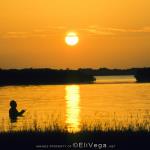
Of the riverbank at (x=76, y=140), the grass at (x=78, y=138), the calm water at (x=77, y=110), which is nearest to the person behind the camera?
the riverbank at (x=76, y=140)

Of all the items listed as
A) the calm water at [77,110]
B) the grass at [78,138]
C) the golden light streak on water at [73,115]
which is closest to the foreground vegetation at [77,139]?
the grass at [78,138]

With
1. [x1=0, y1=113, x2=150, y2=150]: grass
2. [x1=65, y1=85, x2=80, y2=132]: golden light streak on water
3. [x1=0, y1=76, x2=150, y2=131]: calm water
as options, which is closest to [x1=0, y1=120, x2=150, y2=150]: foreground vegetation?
[x1=0, y1=113, x2=150, y2=150]: grass

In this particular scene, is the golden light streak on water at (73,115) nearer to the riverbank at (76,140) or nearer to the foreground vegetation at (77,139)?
the foreground vegetation at (77,139)

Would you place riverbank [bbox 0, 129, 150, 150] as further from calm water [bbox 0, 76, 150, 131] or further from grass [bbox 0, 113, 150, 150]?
calm water [bbox 0, 76, 150, 131]

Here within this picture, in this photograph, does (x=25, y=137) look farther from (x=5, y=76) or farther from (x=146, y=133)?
(x=5, y=76)

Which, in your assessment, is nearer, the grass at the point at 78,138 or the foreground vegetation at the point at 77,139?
the foreground vegetation at the point at 77,139

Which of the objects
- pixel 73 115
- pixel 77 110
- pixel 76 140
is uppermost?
pixel 77 110

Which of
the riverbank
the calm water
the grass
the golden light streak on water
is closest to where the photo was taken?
the riverbank

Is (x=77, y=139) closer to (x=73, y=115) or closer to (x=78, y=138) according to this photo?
(x=78, y=138)

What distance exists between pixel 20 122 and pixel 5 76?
9252 centimetres

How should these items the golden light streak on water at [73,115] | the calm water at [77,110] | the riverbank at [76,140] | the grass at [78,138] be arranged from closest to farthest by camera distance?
the riverbank at [76,140]
the grass at [78,138]
the golden light streak on water at [73,115]
the calm water at [77,110]

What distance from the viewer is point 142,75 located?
121 m

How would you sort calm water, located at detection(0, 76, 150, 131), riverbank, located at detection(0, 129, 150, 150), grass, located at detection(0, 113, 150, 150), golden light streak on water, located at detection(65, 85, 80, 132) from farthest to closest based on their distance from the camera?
calm water, located at detection(0, 76, 150, 131), golden light streak on water, located at detection(65, 85, 80, 132), grass, located at detection(0, 113, 150, 150), riverbank, located at detection(0, 129, 150, 150)

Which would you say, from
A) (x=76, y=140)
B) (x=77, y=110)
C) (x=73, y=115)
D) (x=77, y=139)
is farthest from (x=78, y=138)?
(x=77, y=110)
